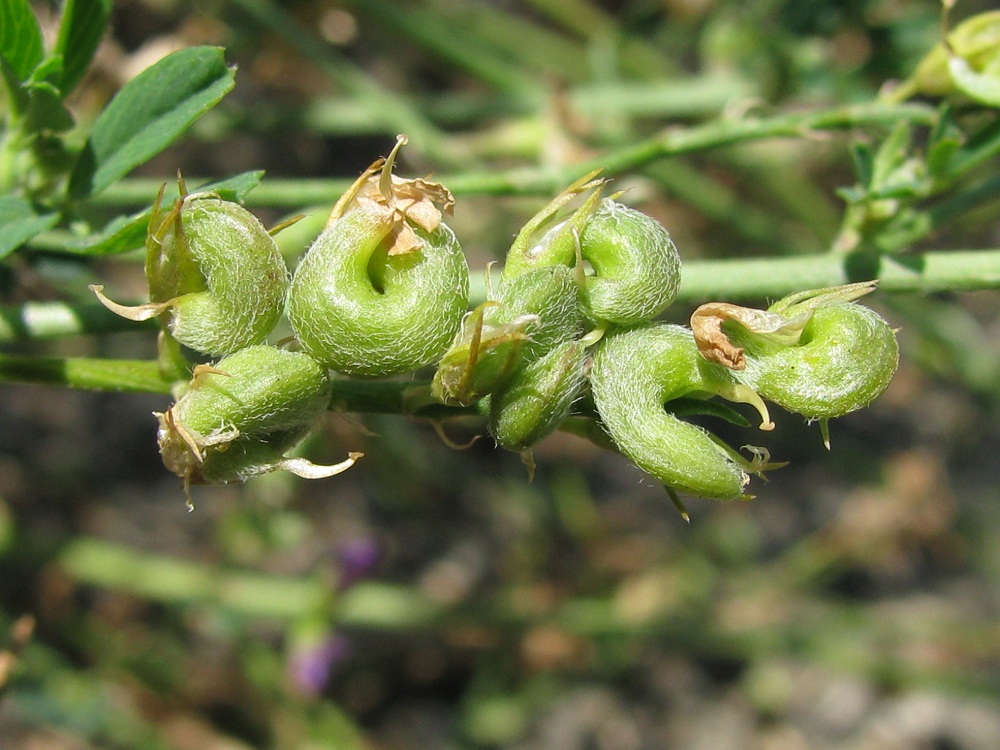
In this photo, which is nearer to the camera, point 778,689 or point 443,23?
point 443,23

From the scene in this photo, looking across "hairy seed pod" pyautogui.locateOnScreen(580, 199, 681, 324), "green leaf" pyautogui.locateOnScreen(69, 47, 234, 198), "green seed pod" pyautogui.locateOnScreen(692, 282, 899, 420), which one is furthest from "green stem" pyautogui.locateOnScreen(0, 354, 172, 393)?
"green seed pod" pyautogui.locateOnScreen(692, 282, 899, 420)

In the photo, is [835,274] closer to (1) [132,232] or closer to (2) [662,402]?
(2) [662,402]

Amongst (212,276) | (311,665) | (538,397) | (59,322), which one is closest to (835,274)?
(538,397)

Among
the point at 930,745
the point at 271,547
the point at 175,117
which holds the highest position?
the point at 175,117

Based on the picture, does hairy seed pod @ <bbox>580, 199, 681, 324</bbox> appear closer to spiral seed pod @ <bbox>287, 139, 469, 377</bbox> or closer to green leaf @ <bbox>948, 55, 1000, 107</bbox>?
spiral seed pod @ <bbox>287, 139, 469, 377</bbox>

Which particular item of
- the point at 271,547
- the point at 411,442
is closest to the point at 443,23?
the point at 411,442

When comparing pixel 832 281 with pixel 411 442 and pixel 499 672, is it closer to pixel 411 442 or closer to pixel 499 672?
pixel 411 442
